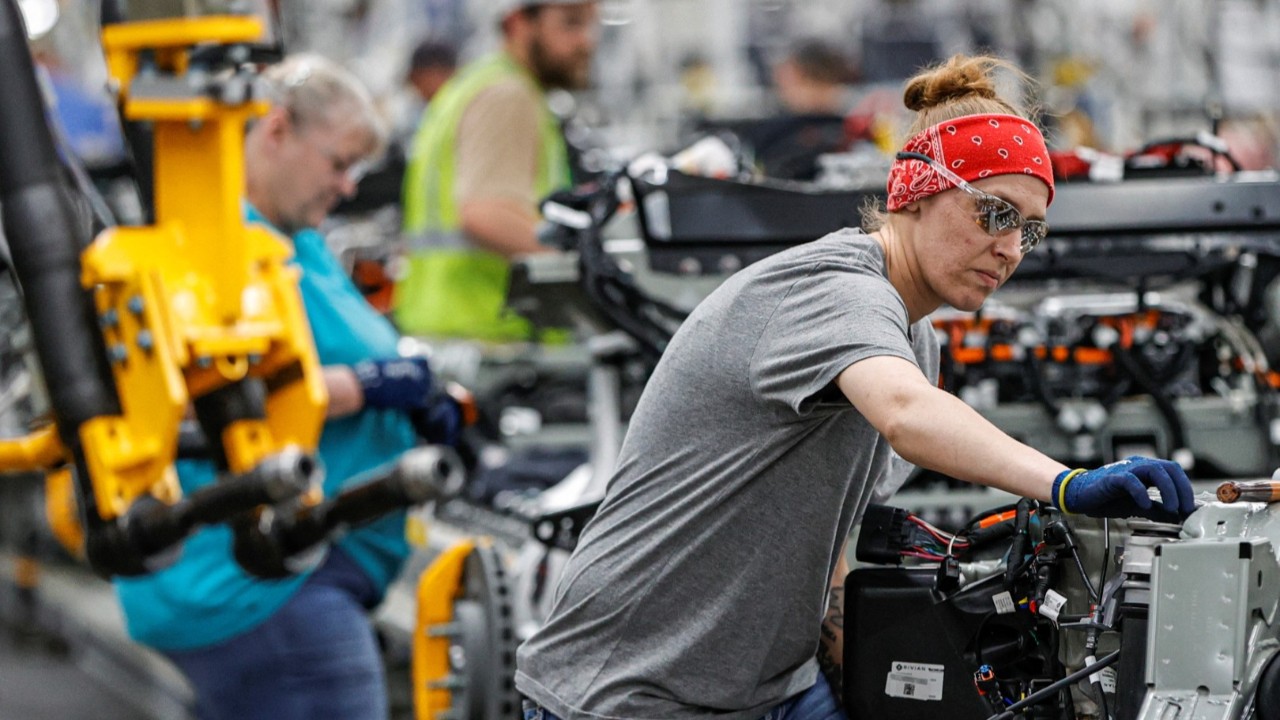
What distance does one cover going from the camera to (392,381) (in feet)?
15.9

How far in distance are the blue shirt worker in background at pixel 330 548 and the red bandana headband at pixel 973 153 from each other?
199 centimetres

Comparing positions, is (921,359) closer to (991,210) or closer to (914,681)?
(991,210)

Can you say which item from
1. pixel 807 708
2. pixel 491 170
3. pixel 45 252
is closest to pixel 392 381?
pixel 45 252

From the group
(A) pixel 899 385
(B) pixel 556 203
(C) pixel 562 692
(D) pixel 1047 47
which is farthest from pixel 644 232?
(D) pixel 1047 47

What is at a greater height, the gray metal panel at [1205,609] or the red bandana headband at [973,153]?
the red bandana headband at [973,153]

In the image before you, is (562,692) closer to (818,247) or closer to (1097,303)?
(818,247)

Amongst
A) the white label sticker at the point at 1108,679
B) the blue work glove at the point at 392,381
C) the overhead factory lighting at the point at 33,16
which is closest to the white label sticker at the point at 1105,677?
the white label sticker at the point at 1108,679

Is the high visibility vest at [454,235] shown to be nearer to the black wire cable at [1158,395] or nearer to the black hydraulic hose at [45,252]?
the black wire cable at [1158,395]

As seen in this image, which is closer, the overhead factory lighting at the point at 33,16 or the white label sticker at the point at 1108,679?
the white label sticker at the point at 1108,679

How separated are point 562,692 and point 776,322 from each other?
73 centimetres

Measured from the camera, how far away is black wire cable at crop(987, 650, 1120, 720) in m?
2.94

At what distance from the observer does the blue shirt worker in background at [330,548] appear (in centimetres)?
466

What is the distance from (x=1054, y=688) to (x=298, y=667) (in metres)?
2.29

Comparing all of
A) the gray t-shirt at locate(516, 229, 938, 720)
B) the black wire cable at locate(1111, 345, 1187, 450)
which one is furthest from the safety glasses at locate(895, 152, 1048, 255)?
the black wire cable at locate(1111, 345, 1187, 450)
